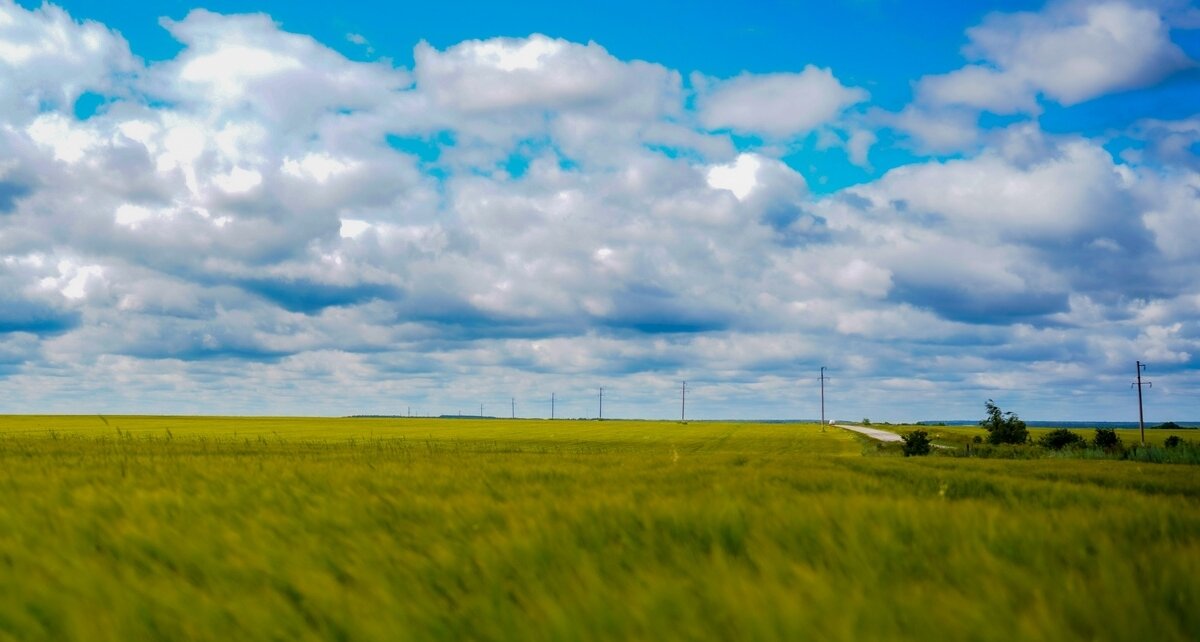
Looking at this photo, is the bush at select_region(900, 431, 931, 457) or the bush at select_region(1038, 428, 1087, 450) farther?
the bush at select_region(1038, 428, 1087, 450)

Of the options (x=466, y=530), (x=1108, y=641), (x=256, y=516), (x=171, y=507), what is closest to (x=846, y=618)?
(x=1108, y=641)

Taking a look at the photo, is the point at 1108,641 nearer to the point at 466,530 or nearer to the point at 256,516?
the point at 466,530

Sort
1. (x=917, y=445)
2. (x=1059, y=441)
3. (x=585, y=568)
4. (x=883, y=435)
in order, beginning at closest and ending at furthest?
(x=585, y=568), (x=917, y=445), (x=1059, y=441), (x=883, y=435)

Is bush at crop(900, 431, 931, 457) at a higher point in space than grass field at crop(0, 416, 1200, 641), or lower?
lower

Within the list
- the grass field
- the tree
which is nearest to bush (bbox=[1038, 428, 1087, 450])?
the tree

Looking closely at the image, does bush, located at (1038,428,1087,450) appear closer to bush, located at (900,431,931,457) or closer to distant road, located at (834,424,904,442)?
bush, located at (900,431,931,457)

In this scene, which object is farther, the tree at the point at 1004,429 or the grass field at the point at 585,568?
the tree at the point at 1004,429

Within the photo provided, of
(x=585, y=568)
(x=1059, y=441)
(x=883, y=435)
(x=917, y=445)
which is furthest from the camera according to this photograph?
(x=883, y=435)

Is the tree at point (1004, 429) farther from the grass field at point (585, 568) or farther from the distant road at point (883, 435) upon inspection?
the grass field at point (585, 568)

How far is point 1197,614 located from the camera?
294 cm

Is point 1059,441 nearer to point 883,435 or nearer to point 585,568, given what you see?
point 883,435

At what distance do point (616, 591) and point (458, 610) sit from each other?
71 centimetres

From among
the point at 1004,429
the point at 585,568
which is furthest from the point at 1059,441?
the point at 585,568

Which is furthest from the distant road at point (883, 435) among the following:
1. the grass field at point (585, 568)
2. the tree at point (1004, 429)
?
the grass field at point (585, 568)
